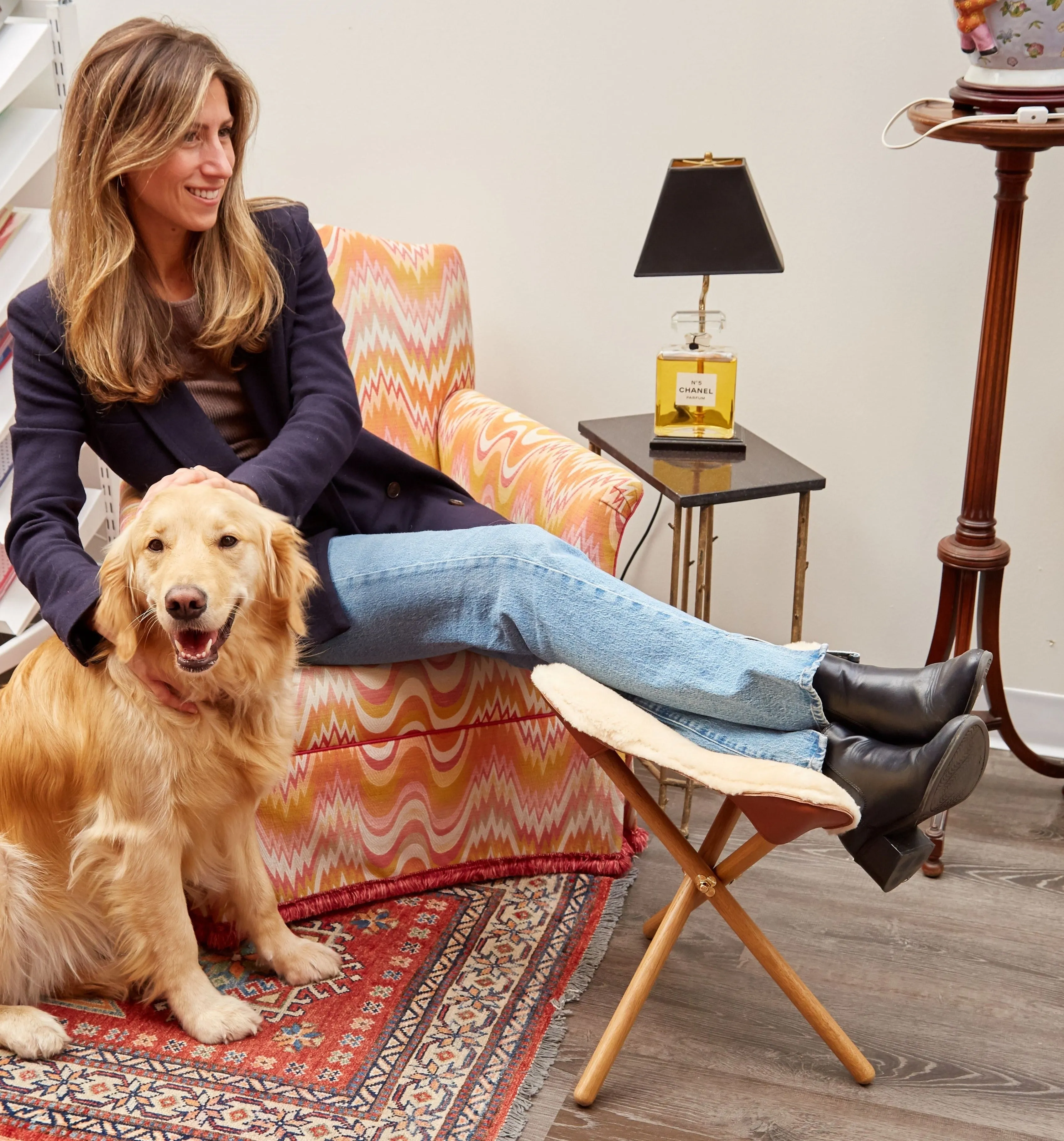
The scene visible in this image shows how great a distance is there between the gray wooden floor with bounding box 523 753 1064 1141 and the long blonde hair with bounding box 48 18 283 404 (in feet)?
3.82

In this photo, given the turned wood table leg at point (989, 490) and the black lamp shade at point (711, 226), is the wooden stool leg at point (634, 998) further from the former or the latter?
the black lamp shade at point (711, 226)

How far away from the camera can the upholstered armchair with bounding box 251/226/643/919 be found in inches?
74.4

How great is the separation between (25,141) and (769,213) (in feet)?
5.22

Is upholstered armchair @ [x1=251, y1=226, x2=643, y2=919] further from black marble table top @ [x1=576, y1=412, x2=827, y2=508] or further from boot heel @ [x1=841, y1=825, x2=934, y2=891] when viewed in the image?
boot heel @ [x1=841, y1=825, x2=934, y2=891]

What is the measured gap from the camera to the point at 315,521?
194 centimetres

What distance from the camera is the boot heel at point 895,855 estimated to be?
4.76ft

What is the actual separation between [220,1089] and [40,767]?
51cm

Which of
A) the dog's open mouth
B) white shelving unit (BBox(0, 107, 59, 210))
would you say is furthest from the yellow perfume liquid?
white shelving unit (BBox(0, 107, 59, 210))

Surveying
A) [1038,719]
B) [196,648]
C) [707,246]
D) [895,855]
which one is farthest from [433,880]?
[1038,719]

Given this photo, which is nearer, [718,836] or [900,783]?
[900,783]

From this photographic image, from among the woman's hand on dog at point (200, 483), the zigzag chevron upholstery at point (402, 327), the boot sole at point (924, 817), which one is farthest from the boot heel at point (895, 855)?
the zigzag chevron upholstery at point (402, 327)

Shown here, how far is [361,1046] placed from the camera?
1.68 meters

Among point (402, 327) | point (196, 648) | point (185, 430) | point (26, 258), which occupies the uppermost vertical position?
point (26, 258)

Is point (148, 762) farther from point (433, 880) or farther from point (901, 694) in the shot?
point (901, 694)
